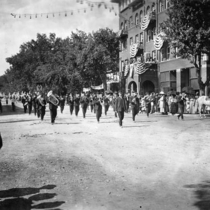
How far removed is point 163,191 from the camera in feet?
17.4

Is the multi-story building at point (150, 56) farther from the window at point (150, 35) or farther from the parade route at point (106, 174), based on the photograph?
the parade route at point (106, 174)

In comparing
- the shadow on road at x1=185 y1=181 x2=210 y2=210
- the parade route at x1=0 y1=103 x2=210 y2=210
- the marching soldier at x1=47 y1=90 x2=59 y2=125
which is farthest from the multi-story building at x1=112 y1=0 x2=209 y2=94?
the shadow on road at x1=185 y1=181 x2=210 y2=210

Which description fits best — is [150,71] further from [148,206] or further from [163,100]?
[148,206]

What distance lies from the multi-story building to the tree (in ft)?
24.5

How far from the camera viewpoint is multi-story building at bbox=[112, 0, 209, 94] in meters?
33.7

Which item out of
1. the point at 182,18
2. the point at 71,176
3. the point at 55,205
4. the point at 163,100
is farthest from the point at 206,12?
the point at 55,205

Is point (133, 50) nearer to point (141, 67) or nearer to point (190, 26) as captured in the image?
point (141, 67)

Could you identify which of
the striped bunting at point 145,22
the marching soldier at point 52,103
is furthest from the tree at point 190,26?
the striped bunting at point 145,22

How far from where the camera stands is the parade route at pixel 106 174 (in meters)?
4.85

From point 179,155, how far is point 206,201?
347 centimetres

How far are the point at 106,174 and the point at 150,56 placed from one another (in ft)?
111

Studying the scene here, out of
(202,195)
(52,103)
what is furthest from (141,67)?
(202,195)

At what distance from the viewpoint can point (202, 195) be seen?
5.14 meters

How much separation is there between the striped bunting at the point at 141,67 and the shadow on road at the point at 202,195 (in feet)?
106
